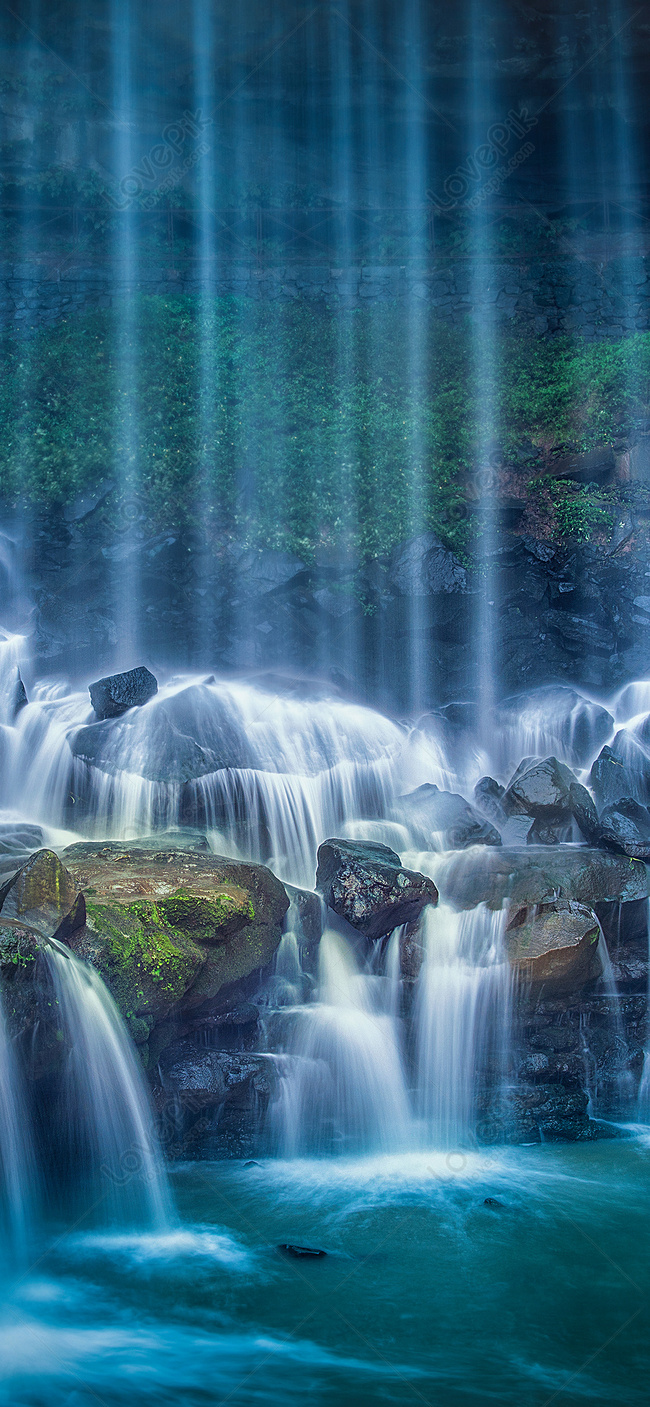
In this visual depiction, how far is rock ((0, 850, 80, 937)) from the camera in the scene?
588cm

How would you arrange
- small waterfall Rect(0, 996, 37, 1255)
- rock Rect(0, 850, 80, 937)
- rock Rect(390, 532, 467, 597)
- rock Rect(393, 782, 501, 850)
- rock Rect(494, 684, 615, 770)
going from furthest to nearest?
rock Rect(390, 532, 467, 597)
rock Rect(494, 684, 615, 770)
rock Rect(393, 782, 501, 850)
rock Rect(0, 850, 80, 937)
small waterfall Rect(0, 996, 37, 1255)

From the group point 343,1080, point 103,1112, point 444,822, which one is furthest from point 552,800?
point 103,1112

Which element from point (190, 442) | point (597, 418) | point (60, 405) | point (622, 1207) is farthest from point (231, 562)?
point (622, 1207)

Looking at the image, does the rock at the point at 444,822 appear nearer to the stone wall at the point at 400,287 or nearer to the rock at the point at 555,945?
the rock at the point at 555,945

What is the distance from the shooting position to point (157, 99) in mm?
19297

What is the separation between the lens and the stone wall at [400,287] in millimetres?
18891

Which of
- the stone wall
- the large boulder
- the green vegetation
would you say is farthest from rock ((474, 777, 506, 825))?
the stone wall

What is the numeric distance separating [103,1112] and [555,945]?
3726mm

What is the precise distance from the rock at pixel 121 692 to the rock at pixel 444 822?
353cm

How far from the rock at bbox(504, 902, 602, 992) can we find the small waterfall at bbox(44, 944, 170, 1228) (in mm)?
3260

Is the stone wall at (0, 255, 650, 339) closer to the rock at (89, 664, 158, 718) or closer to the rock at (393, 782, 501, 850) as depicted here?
the rock at (89, 664, 158, 718)

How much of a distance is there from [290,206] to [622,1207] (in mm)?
20388

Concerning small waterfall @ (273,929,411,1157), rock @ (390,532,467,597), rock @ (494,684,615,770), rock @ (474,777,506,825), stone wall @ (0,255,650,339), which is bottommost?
small waterfall @ (273,929,411,1157)

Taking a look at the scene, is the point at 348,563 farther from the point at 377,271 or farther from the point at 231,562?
the point at 377,271
